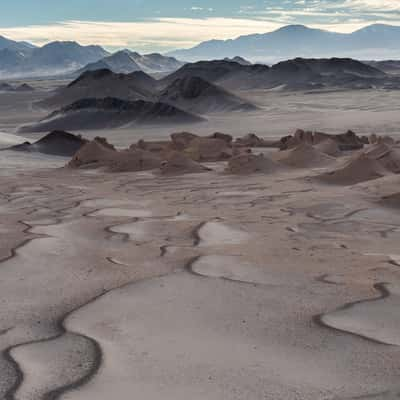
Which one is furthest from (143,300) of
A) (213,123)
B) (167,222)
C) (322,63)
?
(322,63)

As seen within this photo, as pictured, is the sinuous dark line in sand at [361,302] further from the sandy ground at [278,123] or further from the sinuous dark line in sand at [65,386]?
the sandy ground at [278,123]

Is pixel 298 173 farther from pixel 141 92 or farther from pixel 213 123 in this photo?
pixel 141 92

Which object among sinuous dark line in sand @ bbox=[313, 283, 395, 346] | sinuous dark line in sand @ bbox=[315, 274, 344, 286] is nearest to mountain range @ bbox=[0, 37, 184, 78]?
sinuous dark line in sand @ bbox=[315, 274, 344, 286]

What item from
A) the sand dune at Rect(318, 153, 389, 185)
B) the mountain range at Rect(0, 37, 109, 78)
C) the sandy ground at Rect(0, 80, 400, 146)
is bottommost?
the mountain range at Rect(0, 37, 109, 78)

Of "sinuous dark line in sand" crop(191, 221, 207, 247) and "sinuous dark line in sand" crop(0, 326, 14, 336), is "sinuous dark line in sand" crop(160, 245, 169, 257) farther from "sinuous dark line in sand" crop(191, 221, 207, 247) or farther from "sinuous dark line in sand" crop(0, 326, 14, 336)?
"sinuous dark line in sand" crop(0, 326, 14, 336)

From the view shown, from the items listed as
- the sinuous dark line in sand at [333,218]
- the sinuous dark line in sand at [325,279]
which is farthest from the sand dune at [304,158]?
the sinuous dark line in sand at [325,279]

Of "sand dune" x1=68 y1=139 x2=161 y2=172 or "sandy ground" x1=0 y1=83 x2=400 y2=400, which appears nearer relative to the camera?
"sandy ground" x1=0 y1=83 x2=400 y2=400

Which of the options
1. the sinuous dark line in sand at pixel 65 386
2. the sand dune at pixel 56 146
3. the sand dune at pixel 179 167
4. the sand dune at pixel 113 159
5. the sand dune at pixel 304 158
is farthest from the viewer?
the sand dune at pixel 56 146

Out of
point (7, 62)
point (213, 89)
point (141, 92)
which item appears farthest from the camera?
point (7, 62)
